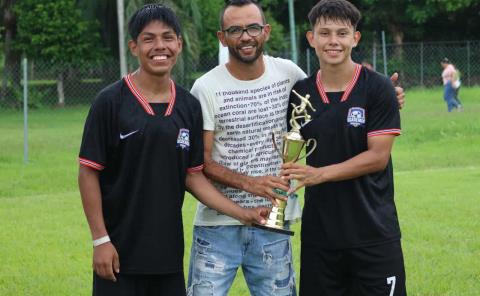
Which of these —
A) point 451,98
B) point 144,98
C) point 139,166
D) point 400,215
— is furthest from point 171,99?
point 451,98

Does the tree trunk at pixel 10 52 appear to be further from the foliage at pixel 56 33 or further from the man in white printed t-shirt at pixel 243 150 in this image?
the man in white printed t-shirt at pixel 243 150

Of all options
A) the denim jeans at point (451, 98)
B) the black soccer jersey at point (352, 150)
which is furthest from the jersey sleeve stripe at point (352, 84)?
the denim jeans at point (451, 98)

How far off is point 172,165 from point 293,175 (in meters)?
0.56

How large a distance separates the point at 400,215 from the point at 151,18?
5627 millimetres

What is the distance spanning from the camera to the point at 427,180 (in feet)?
37.9

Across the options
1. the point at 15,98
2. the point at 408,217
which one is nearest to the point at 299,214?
the point at 408,217

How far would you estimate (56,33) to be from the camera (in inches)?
1215

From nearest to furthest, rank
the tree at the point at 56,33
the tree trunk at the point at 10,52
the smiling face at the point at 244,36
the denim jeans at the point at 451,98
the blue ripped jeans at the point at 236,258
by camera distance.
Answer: the smiling face at the point at 244,36
the blue ripped jeans at the point at 236,258
the denim jeans at the point at 451,98
the tree trunk at the point at 10,52
the tree at the point at 56,33

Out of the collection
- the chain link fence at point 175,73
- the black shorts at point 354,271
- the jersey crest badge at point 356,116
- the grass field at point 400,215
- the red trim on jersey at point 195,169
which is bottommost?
the grass field at point 400,215

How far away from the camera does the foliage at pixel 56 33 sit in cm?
3080

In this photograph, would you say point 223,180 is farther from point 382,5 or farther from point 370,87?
point 382,5

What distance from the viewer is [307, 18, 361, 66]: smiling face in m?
4.22

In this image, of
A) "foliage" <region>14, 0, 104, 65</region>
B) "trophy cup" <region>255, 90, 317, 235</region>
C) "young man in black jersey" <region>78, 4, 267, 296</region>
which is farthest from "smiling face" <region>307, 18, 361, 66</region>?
"foliage" <region>14, 0, 104, 65</region>

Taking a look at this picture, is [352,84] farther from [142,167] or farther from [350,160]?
[142,167]
